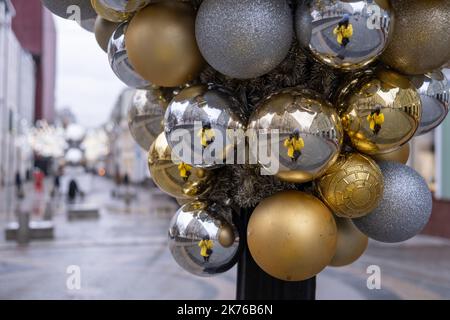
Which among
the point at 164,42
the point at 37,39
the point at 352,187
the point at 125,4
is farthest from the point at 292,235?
the point at 37,39

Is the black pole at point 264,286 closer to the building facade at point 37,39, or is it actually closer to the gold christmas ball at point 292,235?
the gold christmas ball at point 292,235

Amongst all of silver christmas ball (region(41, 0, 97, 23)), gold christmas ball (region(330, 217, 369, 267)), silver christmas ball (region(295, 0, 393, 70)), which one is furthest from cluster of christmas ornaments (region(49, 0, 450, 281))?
silver christmas ball (region(41, 0, 97, 23))

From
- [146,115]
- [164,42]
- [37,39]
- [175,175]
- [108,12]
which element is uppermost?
[37,39]

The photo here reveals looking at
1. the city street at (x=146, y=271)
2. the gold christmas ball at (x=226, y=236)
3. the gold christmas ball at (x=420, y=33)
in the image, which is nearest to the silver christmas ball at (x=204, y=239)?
the gold christmas ball at (x=226, y=236)

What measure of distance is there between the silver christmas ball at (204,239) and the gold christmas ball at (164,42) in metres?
0.43

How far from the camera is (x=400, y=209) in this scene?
1396 millimetres

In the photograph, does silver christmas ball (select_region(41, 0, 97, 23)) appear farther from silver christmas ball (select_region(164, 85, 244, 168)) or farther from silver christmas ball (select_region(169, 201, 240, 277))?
silver christmas ball (select_region(169, 201, 240, 277))

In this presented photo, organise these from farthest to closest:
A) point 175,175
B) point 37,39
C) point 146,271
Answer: point 37,39 → point 146,271 → point 175,175

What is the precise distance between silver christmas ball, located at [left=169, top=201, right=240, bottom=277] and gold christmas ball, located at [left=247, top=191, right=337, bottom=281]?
0.17 meters

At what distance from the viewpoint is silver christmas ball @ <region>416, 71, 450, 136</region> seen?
1.51 meters

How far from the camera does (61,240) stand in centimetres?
933

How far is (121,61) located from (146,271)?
5440mm

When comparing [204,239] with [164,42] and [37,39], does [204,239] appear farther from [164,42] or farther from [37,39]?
[37,39]
